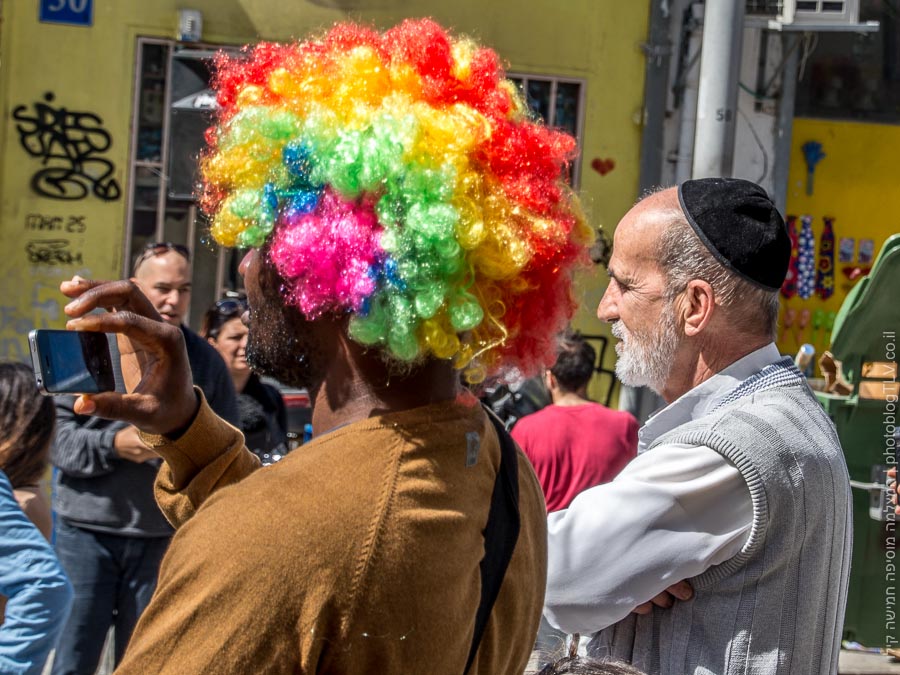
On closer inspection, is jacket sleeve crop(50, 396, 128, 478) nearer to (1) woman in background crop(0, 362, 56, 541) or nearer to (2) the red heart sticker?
(1) woman in background crop(0, 362, 56, 541)

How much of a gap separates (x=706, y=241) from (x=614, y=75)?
7.37m

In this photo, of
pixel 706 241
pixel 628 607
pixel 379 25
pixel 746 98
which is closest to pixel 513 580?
pixel 628 607

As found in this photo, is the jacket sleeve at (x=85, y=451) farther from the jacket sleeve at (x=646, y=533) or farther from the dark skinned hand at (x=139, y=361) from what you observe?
the jacket sleeve at (x=646, y=533)

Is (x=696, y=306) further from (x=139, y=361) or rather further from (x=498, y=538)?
(x=139, y=361)

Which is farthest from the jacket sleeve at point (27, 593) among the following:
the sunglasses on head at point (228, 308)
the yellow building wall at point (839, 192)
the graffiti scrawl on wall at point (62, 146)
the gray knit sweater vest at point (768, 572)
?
the yellow building wall at point (839, 192)

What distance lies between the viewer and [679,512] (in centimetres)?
201

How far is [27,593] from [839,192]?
8.44 metres

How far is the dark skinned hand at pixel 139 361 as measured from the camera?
1678 millimetres

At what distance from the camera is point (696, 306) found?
2.25 metres

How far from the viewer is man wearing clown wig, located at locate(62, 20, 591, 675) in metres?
1.31

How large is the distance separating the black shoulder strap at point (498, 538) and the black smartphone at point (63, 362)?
2.14 feet

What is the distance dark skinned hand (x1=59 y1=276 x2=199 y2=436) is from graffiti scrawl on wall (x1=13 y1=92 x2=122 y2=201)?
7.31 metres

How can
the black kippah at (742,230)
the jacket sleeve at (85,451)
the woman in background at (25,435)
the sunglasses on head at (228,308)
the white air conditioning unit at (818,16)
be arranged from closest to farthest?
1. the black kippah at (742,230)
2. the woman in background at (25,435)
3. the jacket sleeve at (85,451)
4. the sunglasses on head at (228,308)
5. the white air conditioning unit at (818,16)

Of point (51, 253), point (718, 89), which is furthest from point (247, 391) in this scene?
point (51, 253)
